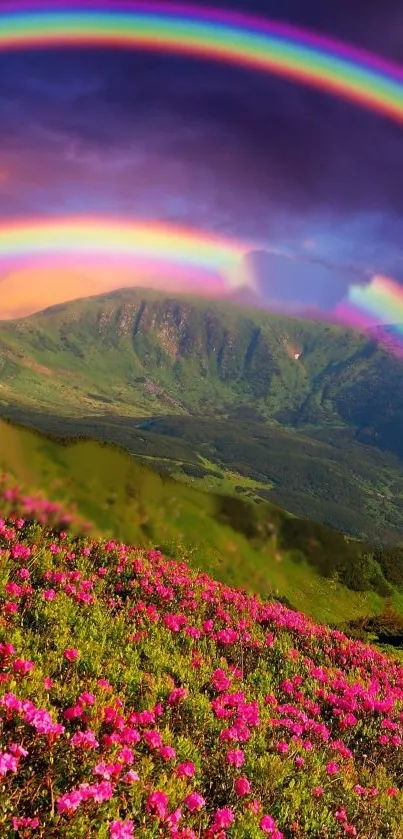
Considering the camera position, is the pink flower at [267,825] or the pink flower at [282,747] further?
the pink flower at [282,747]

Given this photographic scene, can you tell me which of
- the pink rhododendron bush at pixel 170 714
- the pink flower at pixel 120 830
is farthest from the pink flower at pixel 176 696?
the pink flower at pixel 120 830

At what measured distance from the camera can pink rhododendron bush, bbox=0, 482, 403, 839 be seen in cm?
733

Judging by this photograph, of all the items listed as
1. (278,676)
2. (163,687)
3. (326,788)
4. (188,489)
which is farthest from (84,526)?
(188,489)

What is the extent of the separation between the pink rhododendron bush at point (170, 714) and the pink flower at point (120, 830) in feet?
0.06

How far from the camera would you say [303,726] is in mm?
12164

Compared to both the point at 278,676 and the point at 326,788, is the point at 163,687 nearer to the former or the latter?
the point at 326,788

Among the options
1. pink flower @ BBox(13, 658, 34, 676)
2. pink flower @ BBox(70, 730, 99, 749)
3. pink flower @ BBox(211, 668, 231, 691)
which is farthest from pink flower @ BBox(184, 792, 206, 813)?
pink flower @ BBox(211, 668, 231, 691)

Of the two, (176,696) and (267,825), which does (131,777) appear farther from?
(176,696)

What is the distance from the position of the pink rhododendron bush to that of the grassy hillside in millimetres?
14109

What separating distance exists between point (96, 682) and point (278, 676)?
766 cm

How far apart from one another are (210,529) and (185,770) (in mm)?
40711

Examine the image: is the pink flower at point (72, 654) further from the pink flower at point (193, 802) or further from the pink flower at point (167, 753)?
the pink flower at point (193, 802)

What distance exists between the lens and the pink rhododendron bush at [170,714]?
733 centimetres

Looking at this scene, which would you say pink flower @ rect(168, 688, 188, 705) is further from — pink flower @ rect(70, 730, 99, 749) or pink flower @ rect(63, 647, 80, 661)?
pink flower @ rect(70, 730, 99, 749)
